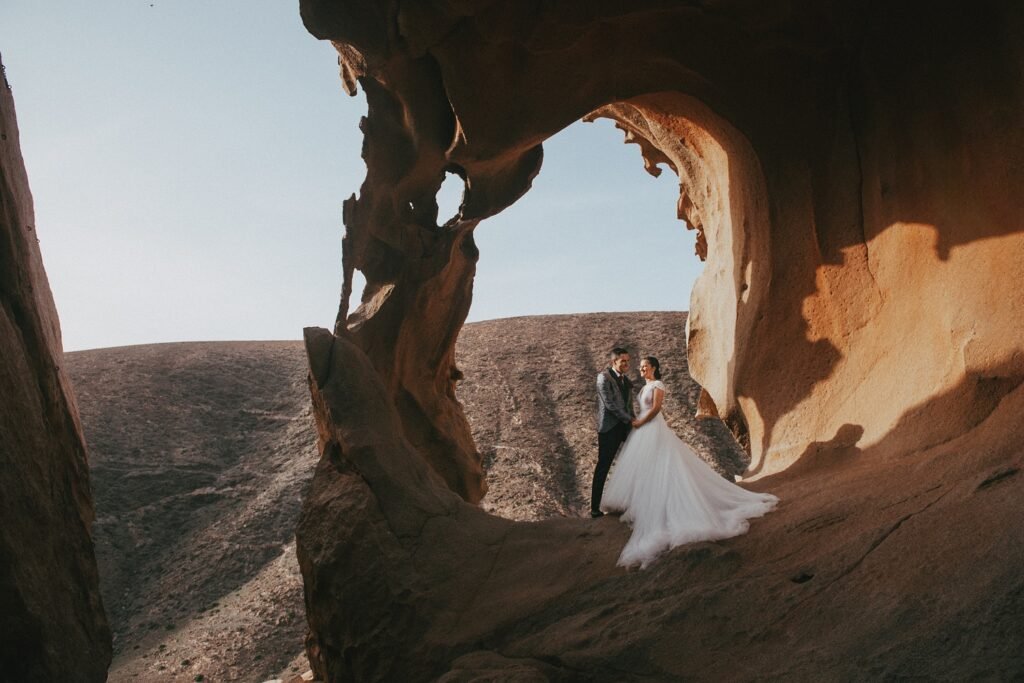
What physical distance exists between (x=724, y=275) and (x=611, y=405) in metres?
2.12

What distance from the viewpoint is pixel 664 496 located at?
5781 millimetres

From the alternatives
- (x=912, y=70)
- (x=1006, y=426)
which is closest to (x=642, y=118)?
(x=912, y=70)

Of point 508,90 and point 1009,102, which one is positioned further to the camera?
point 508,90

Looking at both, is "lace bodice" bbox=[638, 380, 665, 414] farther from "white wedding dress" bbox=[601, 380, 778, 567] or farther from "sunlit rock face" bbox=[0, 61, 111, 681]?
"sunlit rock face" bbox=[0, 61, 111, 681]

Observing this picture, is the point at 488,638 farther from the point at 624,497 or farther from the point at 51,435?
the point at 51,435

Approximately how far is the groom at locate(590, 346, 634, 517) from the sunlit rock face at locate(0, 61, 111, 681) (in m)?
3.38

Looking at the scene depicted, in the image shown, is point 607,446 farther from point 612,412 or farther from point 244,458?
point 244,458

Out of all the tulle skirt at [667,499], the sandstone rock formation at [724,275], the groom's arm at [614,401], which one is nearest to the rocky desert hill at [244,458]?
the sandstone rock formation at [724,275]

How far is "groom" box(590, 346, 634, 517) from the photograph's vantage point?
6805 millimetres

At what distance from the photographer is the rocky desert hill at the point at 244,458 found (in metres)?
12.7

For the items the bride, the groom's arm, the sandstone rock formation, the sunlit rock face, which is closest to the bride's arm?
the bride

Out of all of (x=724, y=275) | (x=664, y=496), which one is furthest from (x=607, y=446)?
(x=724, y=275)

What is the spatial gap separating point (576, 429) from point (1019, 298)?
12752 millimetres

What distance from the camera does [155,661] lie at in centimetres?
1179
